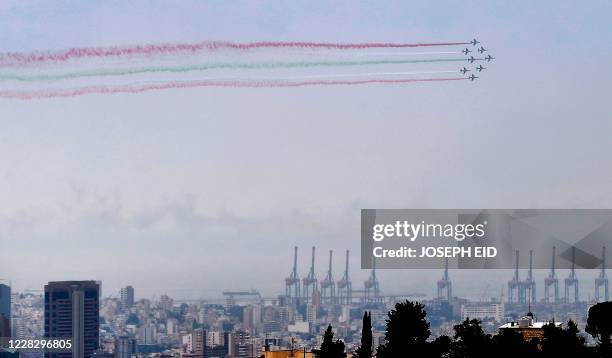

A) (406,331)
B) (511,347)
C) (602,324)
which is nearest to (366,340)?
(406,331)

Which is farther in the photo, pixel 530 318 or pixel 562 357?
pixel 530 318

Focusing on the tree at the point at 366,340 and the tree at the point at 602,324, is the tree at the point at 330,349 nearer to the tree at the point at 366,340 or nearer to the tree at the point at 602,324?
the tree at the point at 366,340

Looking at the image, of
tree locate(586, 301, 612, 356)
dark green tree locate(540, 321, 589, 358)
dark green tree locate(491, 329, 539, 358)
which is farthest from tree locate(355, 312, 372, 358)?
tree locate(586, 301, 612, 356)

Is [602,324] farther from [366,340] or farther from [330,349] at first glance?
[330,349]

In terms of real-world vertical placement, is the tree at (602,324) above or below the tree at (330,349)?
above

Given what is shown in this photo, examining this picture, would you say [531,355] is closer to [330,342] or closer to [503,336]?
[503,336]

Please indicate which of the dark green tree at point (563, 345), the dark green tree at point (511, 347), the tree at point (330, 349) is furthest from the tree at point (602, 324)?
the tree at point (330, 349)

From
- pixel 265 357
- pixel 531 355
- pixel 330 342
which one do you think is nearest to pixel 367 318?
pixel 330 342

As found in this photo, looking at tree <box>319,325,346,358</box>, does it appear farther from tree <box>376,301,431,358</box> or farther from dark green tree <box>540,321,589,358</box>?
dark green tree <box>540,321,589,358</box>
